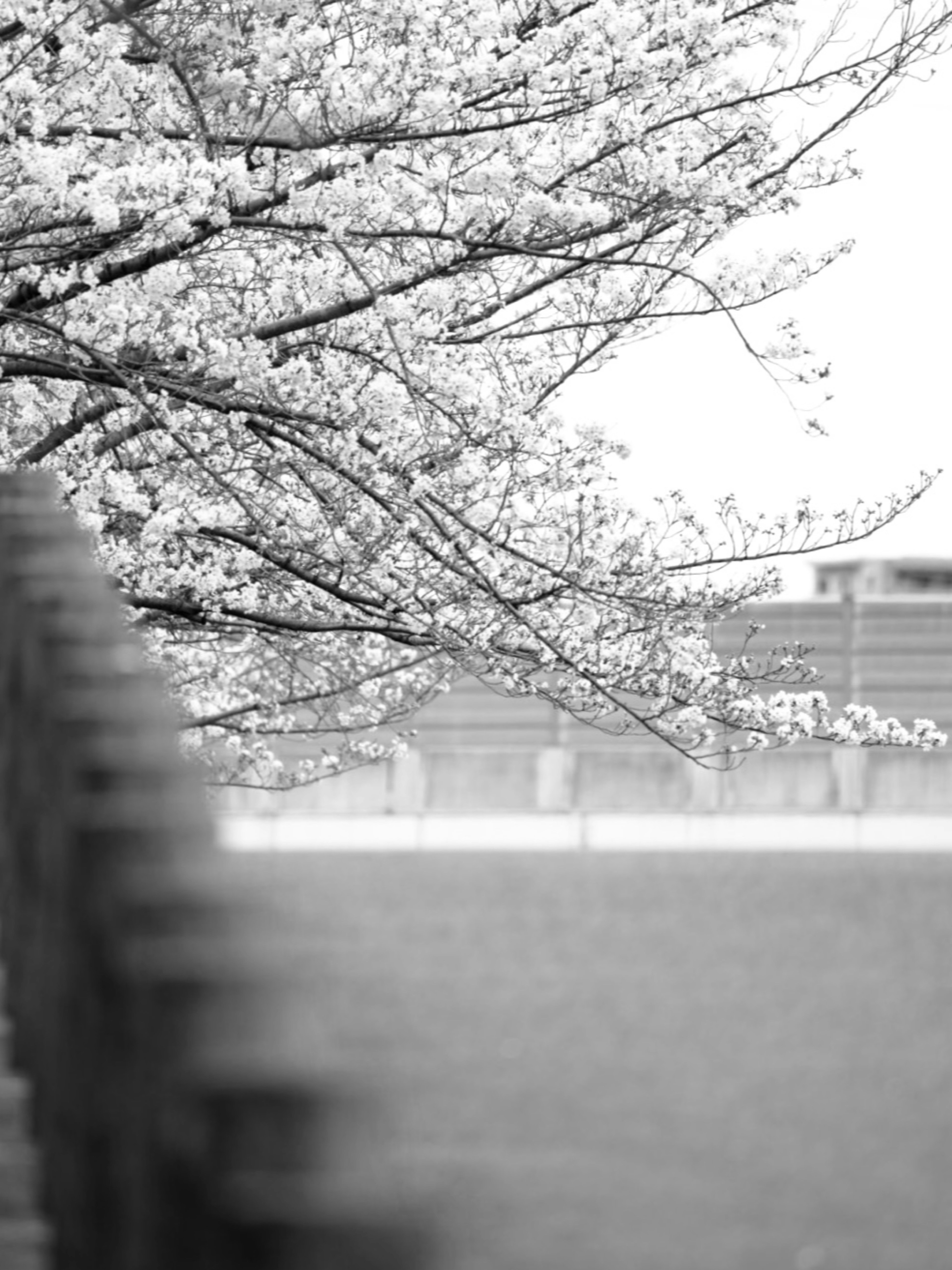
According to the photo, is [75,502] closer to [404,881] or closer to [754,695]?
[754,695]

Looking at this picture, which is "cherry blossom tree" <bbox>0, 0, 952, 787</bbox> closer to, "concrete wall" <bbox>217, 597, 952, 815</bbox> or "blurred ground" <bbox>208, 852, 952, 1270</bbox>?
"blurred ground" <bbox>208, 852, 952, 1270</bbox>

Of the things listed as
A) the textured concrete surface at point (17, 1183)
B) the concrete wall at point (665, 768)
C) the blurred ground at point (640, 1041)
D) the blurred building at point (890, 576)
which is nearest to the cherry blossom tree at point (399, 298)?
the blurred ground at point (640, 1041)

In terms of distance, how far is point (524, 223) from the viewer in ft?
20.5

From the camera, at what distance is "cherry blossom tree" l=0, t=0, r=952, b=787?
5969 mm

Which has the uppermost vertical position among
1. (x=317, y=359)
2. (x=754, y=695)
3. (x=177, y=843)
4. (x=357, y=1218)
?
(x=317, y=359)

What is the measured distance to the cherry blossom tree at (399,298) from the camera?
597cm

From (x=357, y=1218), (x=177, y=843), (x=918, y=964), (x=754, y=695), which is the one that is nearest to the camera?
(x=357, y=1218)

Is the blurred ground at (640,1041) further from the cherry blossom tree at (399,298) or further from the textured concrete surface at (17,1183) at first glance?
the cherry blossom tree at (399,298)

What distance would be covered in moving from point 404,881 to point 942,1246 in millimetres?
12918

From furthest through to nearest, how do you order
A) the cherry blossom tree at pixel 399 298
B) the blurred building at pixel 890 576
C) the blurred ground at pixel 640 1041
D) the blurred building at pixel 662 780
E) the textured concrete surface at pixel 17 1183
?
the blurred building at pixel 890 576 → the blurred building at pixel 662 780 → the cherry blossom tree at pixel 399 298 → the textured concrete surface at pixel 17 1183 → the blurred ground at pixel 640 1041

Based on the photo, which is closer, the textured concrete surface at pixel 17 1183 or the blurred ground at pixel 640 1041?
the blurred ground at pixel 640 1041

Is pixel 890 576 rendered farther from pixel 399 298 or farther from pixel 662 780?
pixel 399 298

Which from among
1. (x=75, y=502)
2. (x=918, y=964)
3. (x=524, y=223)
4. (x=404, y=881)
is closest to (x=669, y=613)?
(x=524, y=223)

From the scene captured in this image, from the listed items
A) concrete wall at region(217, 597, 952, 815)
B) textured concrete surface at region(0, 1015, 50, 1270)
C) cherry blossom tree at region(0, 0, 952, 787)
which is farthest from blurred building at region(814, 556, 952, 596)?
textured concrete surface at region(0, 1015, 50, 1270)
